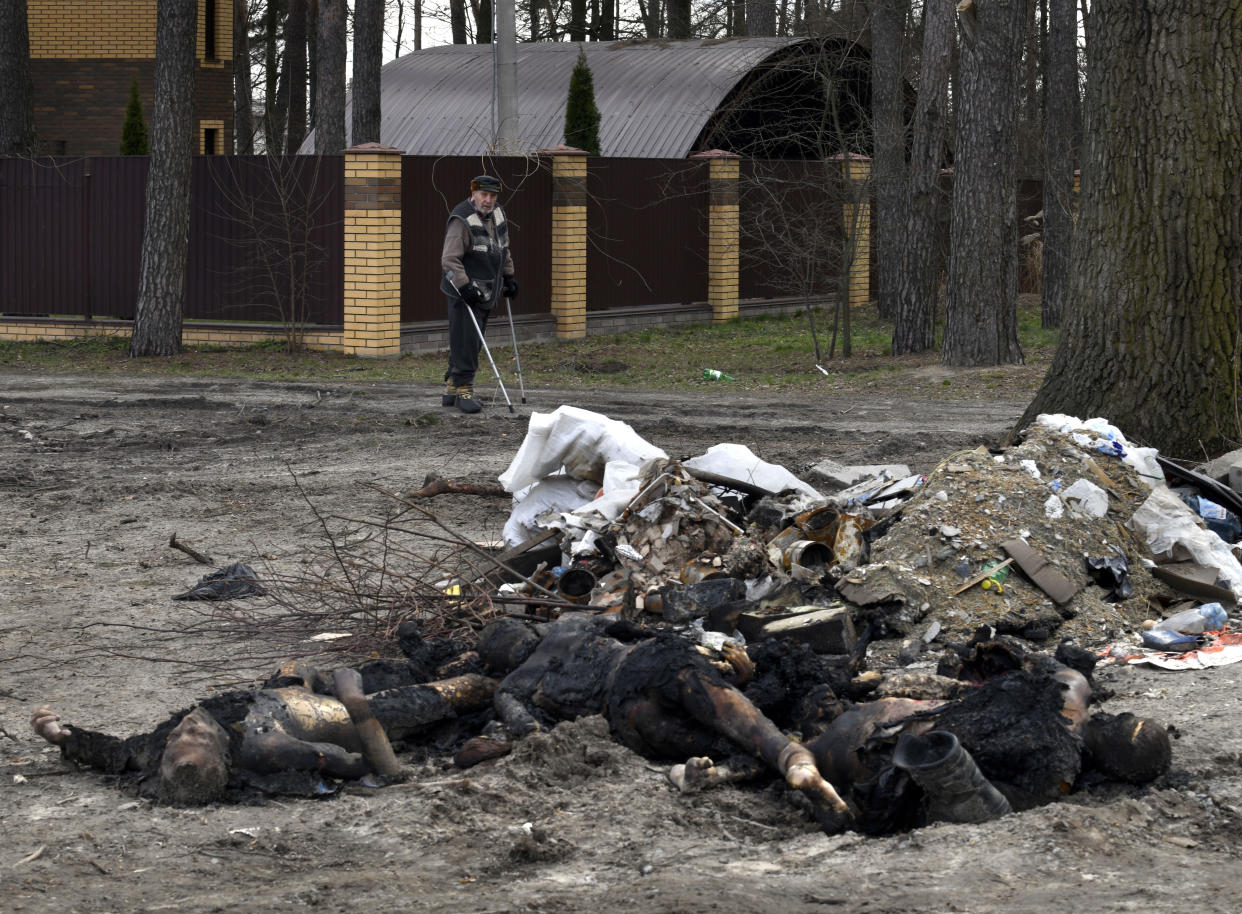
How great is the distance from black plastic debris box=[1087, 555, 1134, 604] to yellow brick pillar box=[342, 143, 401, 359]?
11830mm

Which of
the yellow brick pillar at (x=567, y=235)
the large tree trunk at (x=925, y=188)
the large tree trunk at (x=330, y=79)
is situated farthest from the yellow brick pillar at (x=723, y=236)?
the large tree trunk at (x=925, y=188)

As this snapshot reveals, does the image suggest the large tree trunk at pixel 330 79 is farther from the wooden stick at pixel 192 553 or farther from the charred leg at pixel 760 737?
the charred leg at pixel 760 737

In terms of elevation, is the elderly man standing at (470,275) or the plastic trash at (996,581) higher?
the elderly man standing at (470,275)

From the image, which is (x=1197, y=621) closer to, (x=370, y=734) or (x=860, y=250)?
(x=370, y=734)

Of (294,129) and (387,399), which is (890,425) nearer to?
(387,399)

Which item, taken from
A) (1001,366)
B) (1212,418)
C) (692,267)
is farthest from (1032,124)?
(1212,418)

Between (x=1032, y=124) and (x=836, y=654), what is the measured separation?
2916 centimetres

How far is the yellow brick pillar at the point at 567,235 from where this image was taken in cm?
1988

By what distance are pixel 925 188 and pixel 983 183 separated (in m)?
2.15

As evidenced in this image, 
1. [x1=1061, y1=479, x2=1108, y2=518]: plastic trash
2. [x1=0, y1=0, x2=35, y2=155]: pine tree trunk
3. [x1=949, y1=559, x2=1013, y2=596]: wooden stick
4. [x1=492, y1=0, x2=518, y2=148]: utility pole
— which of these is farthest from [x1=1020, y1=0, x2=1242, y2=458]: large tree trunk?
[x1=0, y1=0, x2=35, y2=155]: pine tree trunk

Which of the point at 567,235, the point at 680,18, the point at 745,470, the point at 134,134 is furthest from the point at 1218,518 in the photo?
the point at 680,18

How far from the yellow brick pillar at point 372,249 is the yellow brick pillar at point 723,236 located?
7206mm

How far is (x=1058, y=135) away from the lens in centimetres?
2269

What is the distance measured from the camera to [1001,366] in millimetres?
15508
